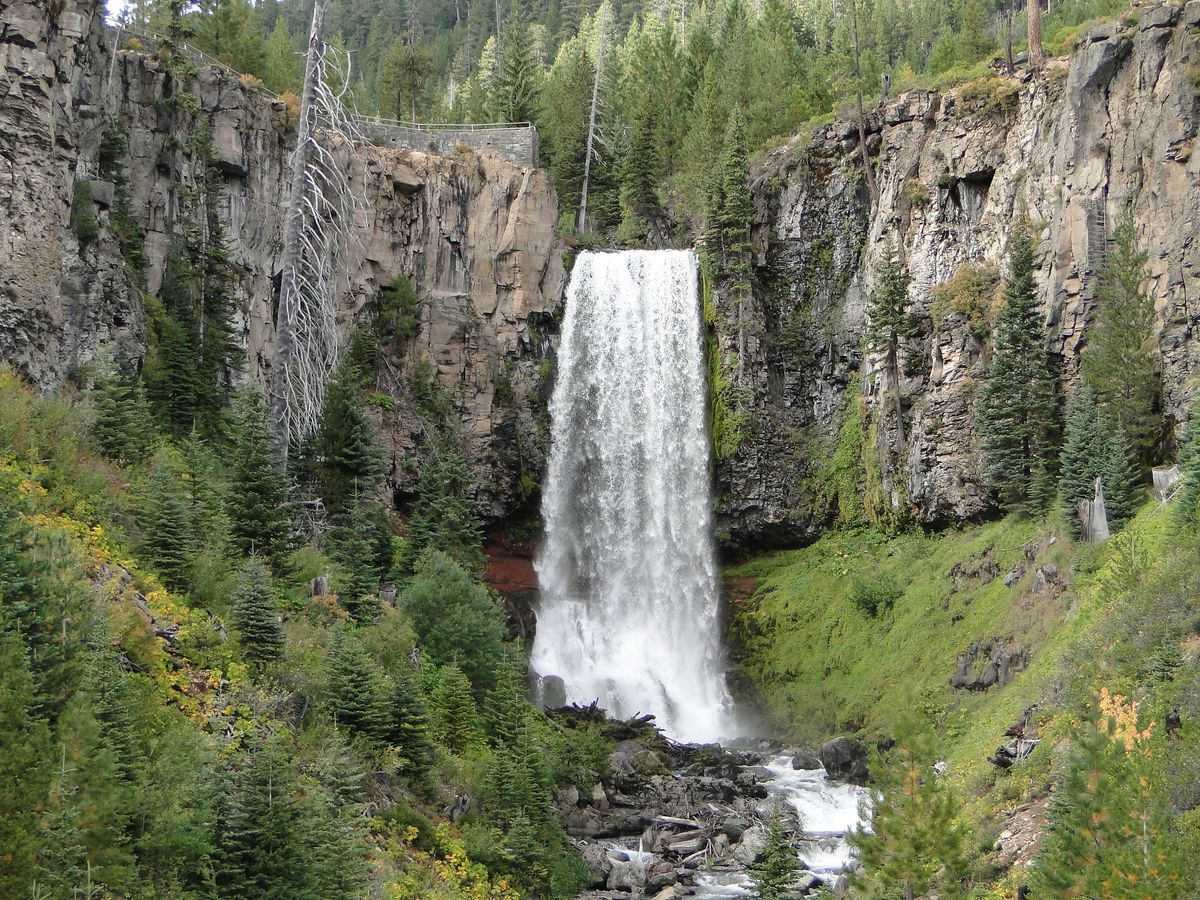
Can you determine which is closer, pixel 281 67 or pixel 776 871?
A: pixel 776 871

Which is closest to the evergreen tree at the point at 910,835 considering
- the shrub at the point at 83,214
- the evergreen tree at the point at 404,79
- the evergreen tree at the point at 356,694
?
the evergreen tree at the point at 356,694

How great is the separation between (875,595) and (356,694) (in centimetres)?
2273

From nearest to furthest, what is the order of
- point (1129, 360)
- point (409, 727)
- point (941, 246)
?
point (409, 727) → point (1129, 360) → point (941, 246)

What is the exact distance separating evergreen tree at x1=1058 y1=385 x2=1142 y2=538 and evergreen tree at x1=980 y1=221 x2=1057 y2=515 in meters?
2.58

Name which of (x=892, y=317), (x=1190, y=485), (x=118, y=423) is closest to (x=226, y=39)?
(x=118, y=423)

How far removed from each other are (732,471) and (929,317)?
950 centimetres

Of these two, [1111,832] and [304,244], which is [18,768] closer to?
[1111,832]

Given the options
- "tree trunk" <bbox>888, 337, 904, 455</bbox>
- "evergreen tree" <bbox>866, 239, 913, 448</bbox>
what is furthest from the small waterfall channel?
"tree trunk" <bbox>888, 337, 904, 455</bbox>

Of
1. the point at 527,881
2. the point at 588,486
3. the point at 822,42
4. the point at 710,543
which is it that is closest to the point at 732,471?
the point at 710,543

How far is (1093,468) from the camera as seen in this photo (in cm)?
3033

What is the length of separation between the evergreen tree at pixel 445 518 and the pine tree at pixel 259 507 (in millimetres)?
8691

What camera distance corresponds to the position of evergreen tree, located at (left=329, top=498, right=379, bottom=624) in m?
24.9

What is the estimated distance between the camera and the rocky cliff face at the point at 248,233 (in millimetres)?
23672

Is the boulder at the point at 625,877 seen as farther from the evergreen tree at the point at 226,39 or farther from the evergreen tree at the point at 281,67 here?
the evergreen tree at the point at 226,39
